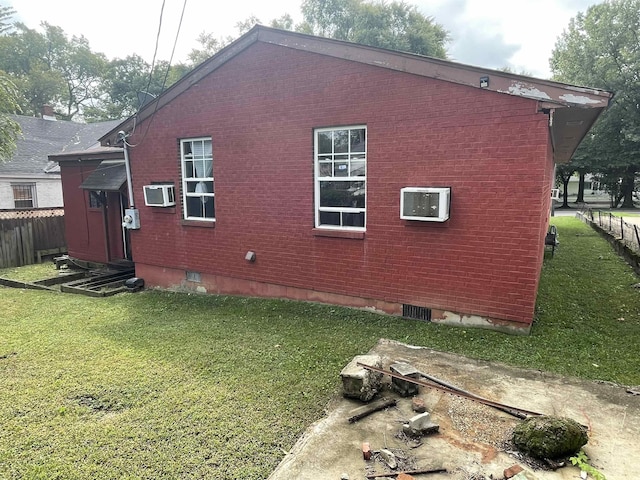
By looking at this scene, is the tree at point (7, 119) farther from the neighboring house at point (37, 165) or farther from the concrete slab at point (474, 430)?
the concrete slab at point (474, 430)

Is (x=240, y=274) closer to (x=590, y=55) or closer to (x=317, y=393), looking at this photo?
(x=317, y=393)

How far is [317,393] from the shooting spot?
407cm

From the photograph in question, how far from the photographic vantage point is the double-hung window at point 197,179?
26.9ft

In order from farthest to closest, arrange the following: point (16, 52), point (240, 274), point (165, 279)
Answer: point (16, 52)
point (165, 279)
point (240, 274)

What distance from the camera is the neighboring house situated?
17.2m

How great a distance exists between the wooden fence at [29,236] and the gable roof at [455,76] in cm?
882

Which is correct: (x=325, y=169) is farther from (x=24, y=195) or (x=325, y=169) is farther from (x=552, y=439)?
(x=24, y=195)

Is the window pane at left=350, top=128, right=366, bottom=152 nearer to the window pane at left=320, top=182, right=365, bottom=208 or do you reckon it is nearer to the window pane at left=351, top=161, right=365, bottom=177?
the window pane at left=351, top=161, right=365, bottom=177

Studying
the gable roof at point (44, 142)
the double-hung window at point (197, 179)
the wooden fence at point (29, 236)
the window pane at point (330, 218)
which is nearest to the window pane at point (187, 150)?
the double-hung window at point (197, 179)

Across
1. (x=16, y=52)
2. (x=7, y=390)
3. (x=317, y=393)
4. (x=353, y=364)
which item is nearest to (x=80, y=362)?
(x=7, y=390)

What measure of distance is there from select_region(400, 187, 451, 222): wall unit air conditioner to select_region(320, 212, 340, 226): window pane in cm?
134

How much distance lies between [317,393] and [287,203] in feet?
12.7

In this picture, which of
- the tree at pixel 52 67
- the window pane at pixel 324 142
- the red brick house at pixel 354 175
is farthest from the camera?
the tree at pixel 52 67

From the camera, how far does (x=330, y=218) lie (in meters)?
6.90
